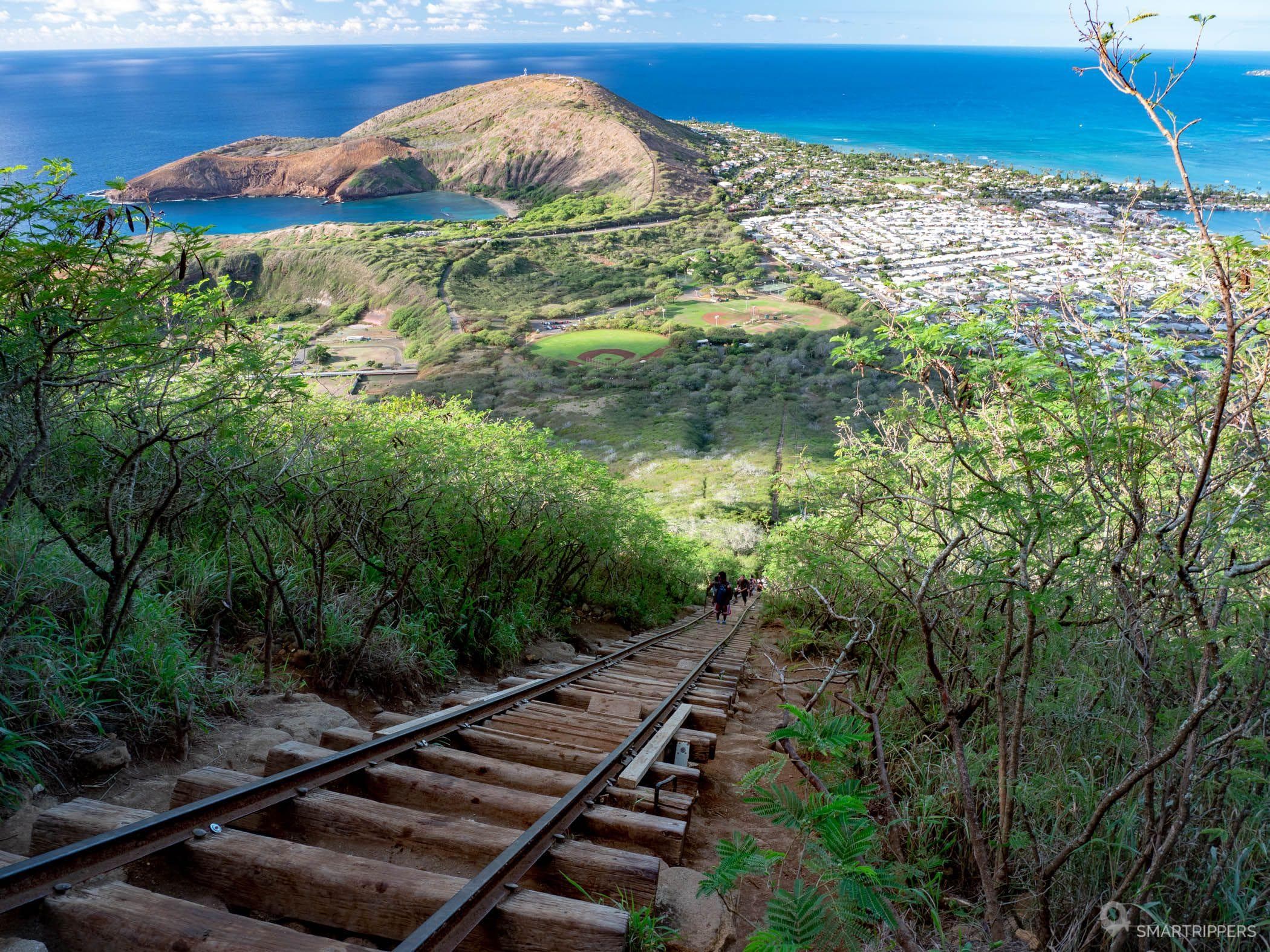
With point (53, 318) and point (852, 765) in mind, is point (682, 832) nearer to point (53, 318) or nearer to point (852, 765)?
point (852, 765)

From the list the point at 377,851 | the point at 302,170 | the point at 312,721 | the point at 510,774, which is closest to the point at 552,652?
the point at 312,721

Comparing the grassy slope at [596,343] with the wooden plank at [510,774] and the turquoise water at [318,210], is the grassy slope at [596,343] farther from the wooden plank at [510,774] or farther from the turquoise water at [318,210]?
the wooden plank at [510,774]

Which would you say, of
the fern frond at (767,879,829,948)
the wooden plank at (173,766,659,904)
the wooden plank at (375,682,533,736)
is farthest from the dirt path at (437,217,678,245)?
→ the fern frond at (767,879,829,948)

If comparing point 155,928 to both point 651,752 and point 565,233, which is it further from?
point 565,233

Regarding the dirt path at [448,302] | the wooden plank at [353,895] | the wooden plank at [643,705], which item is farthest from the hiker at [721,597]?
the dirt path at [448,302]

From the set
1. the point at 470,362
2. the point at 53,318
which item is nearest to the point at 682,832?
the point at 53,318

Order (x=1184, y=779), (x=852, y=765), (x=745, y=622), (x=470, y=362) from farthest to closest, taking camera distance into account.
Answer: (x=470, y=362)
(x=745, y=622)
(x=852, y=765)
(x=1184, y=779)
